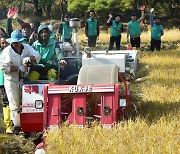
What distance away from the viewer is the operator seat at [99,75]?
691cm

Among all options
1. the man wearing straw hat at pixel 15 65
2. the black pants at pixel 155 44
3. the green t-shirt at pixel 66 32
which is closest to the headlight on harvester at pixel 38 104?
the man wearing straw hat at pixel 15 65

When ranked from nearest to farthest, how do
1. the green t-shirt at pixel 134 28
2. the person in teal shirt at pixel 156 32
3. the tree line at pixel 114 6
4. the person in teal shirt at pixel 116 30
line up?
the green t-shirt at pixel 134 28 < the person in teal shirt at pixel 116 30 < the person in teal shirt at pixel 156 32 < the tree line at pixel 114 6

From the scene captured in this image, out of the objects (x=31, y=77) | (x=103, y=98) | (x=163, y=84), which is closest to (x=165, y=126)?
(x=103, y=98)

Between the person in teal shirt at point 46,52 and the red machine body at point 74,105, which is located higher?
the person in teal shirt at point 46,52

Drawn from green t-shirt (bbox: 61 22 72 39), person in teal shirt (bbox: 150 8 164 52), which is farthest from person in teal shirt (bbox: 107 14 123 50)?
green t-shirt (bbox: 61 22 72 39)

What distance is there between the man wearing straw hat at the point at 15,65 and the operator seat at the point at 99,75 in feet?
2.64

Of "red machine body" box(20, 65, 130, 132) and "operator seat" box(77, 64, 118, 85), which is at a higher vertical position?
"operator seat" box(77, 64, 118, 85)

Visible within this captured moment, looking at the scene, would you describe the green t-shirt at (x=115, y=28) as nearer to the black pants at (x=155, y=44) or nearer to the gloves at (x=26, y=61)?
the black pants at (x=155, y=44)

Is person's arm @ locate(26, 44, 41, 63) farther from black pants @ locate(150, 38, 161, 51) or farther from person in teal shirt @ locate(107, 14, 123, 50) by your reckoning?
black pants @ locate(150, 38, 161, 51)

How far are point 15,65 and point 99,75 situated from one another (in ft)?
3.90

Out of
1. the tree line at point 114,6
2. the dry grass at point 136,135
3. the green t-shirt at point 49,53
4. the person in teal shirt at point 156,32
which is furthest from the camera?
the tree line at point 114,6

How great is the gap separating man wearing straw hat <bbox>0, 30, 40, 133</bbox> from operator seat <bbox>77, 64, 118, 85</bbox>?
2.64 feet

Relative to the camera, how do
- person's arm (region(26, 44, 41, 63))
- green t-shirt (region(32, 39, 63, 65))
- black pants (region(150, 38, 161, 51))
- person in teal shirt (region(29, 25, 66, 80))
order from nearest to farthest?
person's arm (region(26, 44, 41, 63))
person in teal shirt (region(29, 25, 66, 80))
green t-shirt (region(32, 39, 63, 65))
black pants (region(150, 38, 161, 51))

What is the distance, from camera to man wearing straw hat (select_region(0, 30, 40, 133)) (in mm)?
7281
